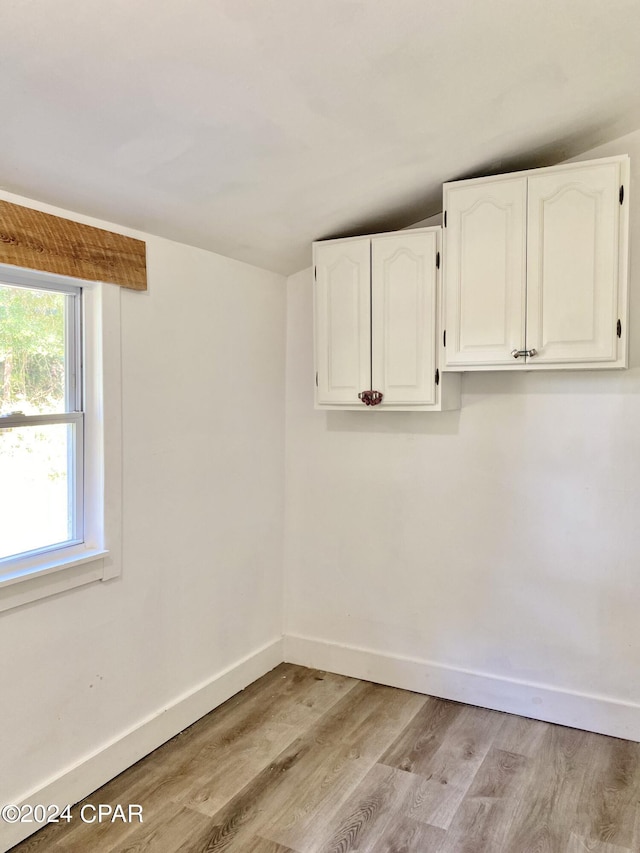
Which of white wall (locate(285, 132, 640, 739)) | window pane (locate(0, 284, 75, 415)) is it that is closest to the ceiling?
window pane (locate(0, 284, 75, 415))

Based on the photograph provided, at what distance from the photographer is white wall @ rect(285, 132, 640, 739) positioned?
2613mm

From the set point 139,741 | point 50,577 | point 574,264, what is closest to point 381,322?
point 574,264

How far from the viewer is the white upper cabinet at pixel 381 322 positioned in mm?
2652

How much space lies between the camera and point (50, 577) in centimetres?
205

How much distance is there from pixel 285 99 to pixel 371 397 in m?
1.32

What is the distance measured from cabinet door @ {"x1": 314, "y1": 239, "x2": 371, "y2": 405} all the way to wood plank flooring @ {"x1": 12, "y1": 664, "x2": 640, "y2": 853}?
149 cm

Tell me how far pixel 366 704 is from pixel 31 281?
2330 mm

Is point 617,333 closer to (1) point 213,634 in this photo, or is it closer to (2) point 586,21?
(2) point 586,21

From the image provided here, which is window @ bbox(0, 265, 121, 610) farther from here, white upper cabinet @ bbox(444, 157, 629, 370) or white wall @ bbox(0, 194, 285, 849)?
white upper cabinet @ bbox(444, 157, 629, 370)

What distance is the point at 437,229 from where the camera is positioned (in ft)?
8.56

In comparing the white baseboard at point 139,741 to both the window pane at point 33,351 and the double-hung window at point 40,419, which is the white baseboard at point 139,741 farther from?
the window pane at point 33,351

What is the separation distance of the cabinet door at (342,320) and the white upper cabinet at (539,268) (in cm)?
41

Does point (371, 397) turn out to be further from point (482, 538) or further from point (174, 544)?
point (174, 544)

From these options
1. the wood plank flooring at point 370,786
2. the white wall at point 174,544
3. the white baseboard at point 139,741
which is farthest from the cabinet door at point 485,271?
the white baseboard at point 139,741
